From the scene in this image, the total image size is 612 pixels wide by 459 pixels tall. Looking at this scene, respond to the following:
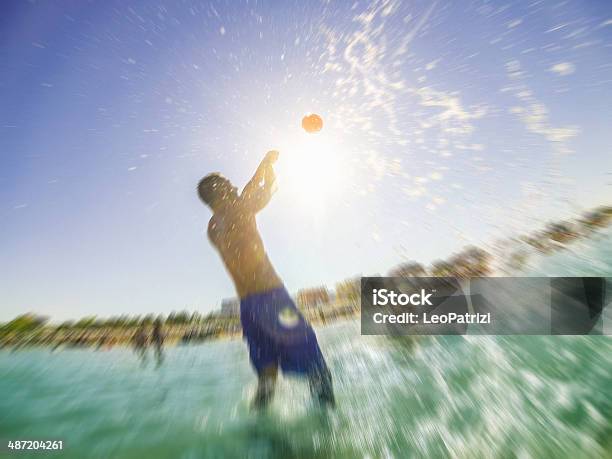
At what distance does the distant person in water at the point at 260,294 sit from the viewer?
11.1 feet

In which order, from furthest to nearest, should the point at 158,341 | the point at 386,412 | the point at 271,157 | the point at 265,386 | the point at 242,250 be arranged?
the point at 158,341, the point at 271,157, the point at 242,250, the point at 265,386, the point at 386,412

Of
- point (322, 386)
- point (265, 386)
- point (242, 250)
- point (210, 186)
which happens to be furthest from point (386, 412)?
point (210, 186)

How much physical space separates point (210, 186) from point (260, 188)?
58 centimetres

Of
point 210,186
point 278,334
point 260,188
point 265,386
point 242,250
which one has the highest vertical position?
point 210,186

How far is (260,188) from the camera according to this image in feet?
12.7

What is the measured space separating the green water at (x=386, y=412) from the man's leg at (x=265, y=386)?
146mm

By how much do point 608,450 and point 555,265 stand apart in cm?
712

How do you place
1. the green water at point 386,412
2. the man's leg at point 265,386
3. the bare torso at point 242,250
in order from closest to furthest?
the green water at point 386,412 → the man's leg at point 265,386 → the bare torso at point 242,250

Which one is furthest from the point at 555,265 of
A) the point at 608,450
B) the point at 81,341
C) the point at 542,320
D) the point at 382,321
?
the point at 81,341

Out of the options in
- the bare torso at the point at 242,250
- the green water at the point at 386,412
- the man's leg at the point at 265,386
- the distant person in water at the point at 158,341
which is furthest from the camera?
the distant person in water at the point at 158,341

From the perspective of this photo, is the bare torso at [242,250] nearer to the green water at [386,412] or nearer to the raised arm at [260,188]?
the raised arm at [260,188]

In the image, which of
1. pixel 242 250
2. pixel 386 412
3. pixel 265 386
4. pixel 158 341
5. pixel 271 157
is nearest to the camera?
pixel 386 412

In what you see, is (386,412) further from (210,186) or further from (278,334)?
(210,186)

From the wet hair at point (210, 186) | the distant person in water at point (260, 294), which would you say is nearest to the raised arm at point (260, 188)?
the distant person in water at point (260, 294)
